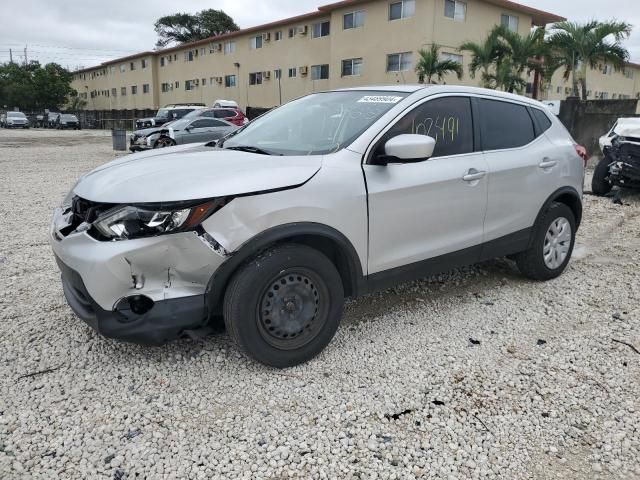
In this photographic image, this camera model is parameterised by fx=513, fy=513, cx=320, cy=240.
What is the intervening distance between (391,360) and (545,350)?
1.06m

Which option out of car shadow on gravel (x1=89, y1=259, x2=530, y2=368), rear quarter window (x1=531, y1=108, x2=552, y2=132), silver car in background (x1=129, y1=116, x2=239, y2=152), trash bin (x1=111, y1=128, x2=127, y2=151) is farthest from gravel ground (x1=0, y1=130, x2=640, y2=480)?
trash bin (x1=111, y1=128, x2=127, y2=151)

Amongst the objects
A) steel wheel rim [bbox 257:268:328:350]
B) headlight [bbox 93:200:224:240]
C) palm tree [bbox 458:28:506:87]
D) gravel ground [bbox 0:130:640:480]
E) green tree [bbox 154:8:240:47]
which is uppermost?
green tree [bbox 154:8:240:47]

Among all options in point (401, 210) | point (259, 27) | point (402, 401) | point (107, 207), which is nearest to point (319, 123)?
point (401, 210)

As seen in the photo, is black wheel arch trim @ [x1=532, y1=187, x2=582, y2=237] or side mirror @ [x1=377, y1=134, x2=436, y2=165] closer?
side mirror @ [x1=377, y1=134, x2=436, y2=165]

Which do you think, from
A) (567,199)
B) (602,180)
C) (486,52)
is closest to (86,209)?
(567,199)

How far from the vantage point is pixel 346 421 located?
103 inches

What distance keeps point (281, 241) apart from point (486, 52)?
24.2 m

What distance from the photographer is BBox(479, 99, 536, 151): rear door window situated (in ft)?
13.0

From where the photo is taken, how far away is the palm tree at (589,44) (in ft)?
70.1

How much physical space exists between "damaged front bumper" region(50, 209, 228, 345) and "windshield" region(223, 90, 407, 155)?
1.01 meters

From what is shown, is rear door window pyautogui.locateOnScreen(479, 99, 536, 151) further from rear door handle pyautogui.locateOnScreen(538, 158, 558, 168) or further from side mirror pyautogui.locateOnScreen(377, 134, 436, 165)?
side mirror pyautogui.locateOnScreen(377, 134, 436, 165)

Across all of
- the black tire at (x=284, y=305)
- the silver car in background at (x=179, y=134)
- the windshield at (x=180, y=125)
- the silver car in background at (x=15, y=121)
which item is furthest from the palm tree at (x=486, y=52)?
the silver car in background at (x=15, y=121)

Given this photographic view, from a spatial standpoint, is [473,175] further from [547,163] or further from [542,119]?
[542,119]

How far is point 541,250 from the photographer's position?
4.47 meters
